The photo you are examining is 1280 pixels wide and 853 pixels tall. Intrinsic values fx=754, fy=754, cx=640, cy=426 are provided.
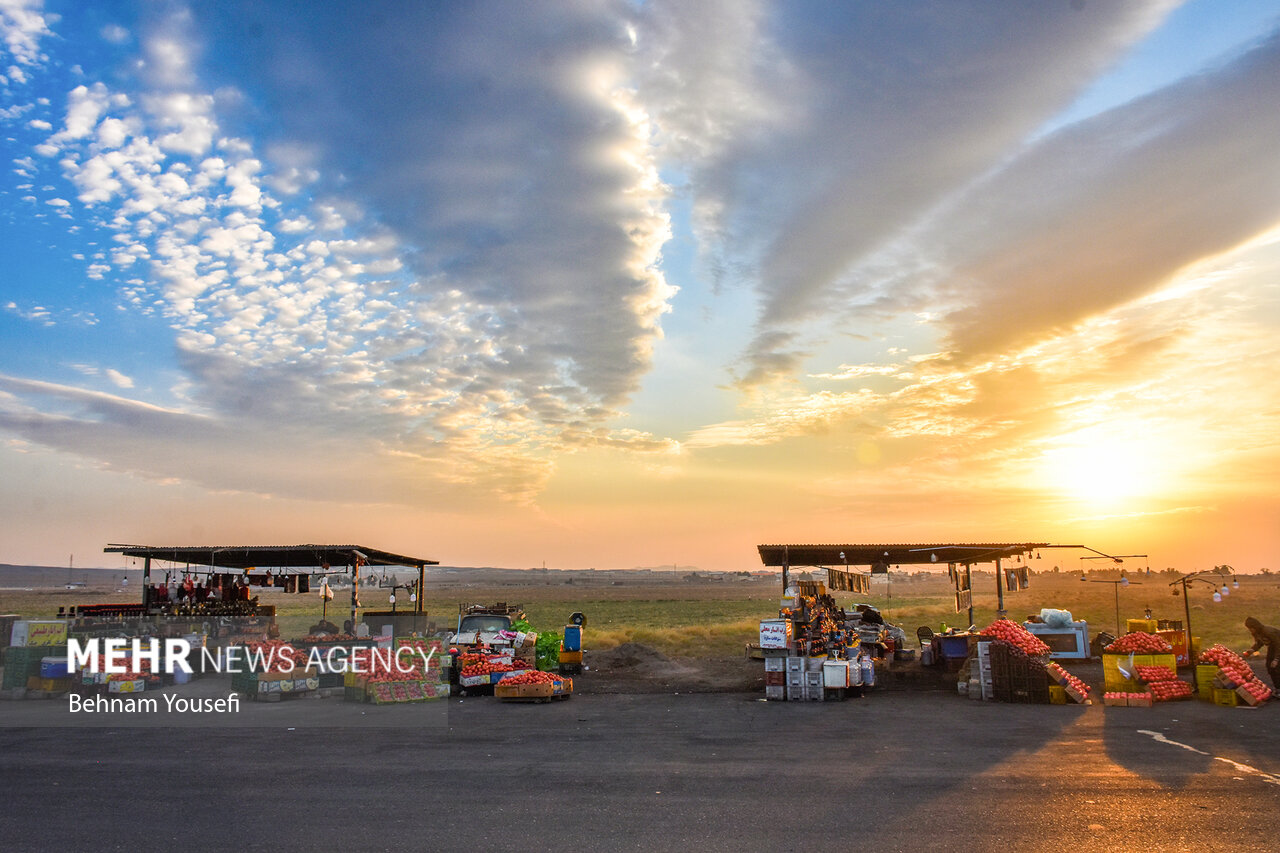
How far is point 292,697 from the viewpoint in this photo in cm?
1867

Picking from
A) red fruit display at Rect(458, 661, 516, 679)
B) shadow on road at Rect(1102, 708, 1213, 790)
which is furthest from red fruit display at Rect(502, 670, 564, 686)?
shadow on road at Rect(1102, 708, 1213, 790)

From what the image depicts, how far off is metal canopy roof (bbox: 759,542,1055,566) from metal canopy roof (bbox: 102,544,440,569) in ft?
43.5

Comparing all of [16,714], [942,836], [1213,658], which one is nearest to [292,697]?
[16,714]

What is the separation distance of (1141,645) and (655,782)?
1409 cm

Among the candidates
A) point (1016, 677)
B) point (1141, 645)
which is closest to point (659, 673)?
point (1016, 677)

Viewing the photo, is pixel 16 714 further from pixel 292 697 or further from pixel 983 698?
pixel 983 698

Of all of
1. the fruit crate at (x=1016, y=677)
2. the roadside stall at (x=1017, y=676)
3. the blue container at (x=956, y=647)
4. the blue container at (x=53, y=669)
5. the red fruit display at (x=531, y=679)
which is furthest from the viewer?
the blue container at (x=956, y=647)

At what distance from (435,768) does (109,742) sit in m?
6.54

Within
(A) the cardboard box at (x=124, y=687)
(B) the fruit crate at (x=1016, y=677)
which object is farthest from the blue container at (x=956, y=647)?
(A) the cardboard box at (x=124, y=687)

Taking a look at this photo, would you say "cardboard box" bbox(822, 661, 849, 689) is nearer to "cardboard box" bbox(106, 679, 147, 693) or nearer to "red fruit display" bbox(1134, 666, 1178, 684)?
"red fruit display" bbox(1134, 666, 1178, 684)

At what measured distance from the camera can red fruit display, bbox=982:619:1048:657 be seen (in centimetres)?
1844

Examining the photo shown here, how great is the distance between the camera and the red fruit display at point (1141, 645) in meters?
18.0

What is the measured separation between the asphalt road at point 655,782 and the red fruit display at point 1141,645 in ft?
6.46

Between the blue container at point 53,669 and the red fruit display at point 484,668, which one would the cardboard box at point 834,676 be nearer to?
the red fruit display at point 484,668
